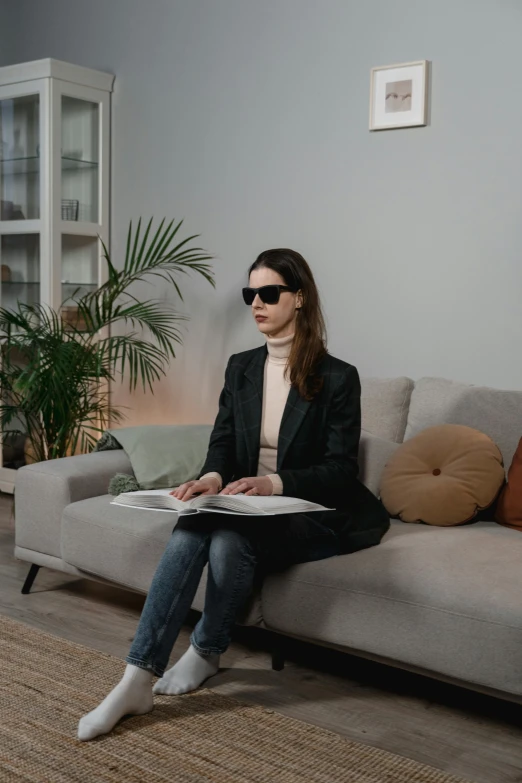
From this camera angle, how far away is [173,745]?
2.07m

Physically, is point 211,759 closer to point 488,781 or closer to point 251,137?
→ point 488,781

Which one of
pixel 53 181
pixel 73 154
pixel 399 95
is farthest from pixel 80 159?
pixel 399 95

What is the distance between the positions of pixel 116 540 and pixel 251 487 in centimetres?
66

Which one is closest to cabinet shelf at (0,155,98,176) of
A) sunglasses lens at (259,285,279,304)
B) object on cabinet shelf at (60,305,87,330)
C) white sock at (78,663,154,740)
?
object on cabinet shelf at (60,305,87,330)

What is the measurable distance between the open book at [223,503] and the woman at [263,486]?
0.07 metres

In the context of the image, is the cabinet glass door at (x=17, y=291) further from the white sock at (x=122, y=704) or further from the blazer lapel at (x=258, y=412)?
the white sock at (x=122, y=704)

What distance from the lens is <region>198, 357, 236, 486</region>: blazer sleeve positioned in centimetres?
258

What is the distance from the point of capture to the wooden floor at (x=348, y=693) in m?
2.10

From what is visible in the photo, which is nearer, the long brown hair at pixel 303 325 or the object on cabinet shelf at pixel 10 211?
the long brown hair at pixel 303 325

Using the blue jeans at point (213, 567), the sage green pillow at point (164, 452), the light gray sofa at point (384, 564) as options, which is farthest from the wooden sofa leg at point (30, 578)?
the blue jeans at point (213, 567)

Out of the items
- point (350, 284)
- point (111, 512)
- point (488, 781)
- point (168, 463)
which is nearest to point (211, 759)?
point (488, 781)

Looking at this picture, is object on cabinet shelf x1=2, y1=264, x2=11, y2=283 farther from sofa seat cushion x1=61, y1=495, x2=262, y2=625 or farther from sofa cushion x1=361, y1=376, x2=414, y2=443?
sofa cushion x1=361, y1=376, x2=414, y2=443

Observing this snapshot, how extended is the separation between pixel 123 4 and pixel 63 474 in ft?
7.93

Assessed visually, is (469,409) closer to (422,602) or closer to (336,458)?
(336,458)
